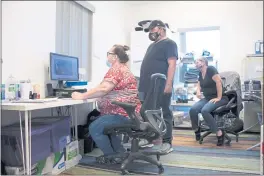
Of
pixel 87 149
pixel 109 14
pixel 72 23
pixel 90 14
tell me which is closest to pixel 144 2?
pixel 109 14

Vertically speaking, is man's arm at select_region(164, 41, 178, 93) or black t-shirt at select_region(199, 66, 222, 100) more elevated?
man's arm at select_region(164, 41, 178, 93)

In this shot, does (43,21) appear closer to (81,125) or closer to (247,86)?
(81,125)

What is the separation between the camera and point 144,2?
5320mm

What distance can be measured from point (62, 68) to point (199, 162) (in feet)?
5.58

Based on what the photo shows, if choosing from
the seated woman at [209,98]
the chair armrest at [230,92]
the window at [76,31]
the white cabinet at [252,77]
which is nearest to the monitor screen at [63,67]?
the window at [76,31]

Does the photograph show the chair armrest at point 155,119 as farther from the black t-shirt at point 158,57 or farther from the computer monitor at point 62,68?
the computer monitor at point 62,68

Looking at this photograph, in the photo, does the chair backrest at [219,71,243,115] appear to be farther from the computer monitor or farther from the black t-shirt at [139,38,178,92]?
the computer monitor

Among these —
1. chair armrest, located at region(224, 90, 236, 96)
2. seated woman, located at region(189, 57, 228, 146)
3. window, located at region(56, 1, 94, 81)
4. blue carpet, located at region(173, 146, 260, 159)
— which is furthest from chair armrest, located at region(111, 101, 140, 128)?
chair armrest, located at region(224, 90, 236, 96)

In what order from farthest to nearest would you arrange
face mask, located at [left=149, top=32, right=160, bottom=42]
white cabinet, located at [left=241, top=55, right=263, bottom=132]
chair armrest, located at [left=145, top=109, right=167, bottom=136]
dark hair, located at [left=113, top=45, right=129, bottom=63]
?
white cabinet, located at [left=241, top=55, right=263, bottom=132], face mask, located at [left=149, top=32, right=160, bottom=42], dark hair, located at [left=113, top=45, right=129, bottom=63], chair armrest, located at [left=145, top=109, right=167, bottom=136]

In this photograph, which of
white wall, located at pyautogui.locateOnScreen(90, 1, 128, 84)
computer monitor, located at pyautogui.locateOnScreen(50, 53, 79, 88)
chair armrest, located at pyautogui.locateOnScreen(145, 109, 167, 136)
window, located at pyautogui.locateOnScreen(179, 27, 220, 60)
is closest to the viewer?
chair armrest, located at pyautogui.locateOnScreen(145, 109, 167, 136)

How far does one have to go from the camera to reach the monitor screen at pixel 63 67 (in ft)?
8.88

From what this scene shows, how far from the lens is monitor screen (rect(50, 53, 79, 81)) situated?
2.71 m

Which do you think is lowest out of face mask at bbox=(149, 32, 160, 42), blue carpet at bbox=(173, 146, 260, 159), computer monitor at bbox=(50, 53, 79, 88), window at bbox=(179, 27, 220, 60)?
blue carpet at bbox=(173, 146, 260, 159)

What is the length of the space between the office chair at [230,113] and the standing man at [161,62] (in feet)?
2.70
